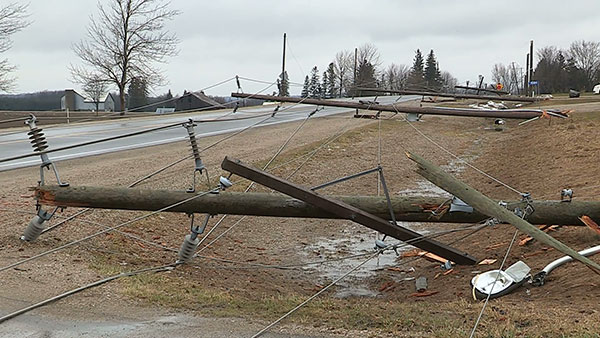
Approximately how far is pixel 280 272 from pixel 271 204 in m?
1.77

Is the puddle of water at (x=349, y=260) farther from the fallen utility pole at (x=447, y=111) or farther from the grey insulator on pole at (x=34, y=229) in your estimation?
the grey insulator on pole at (x=34, y=229)

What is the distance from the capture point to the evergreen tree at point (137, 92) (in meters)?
46.4

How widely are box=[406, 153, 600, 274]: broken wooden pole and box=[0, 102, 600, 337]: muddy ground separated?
0.59 m

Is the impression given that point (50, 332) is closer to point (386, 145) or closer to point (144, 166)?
point (144, 166)

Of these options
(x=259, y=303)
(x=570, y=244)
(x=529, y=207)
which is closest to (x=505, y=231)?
(x=570, y=244)

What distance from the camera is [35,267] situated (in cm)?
695

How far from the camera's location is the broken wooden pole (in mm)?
5137

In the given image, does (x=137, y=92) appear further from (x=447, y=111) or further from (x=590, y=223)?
(x=590, y=223)

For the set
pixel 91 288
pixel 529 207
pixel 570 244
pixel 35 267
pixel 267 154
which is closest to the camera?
pixel 91 288

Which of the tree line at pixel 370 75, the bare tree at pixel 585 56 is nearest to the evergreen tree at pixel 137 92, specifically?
the tree line at pixel 370 75

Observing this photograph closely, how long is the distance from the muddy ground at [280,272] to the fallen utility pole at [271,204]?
622 millimetres

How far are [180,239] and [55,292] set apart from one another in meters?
4.09

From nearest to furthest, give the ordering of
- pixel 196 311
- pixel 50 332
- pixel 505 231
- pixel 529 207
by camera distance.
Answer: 1. pixel 50 332
2. pixel 196 311
3. pixel 529 207
4. pixel 505 231

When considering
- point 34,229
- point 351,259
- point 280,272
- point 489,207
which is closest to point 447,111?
point 351,259
